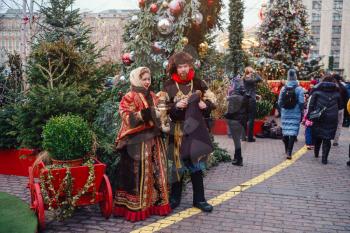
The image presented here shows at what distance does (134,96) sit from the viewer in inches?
184

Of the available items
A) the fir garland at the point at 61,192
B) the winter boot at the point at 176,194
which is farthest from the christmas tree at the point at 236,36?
the fir garland at the point at 61,192

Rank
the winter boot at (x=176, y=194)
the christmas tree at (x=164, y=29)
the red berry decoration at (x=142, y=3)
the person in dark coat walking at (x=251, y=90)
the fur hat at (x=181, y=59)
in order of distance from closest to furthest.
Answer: the fur hat at (x=181, y=59) < the winter boot at (x=176, y=194) < the christmas tree at (x=164, y=29) < the red berry decoration at (x=142, y=3) < the person in dark coat walking at (x=251, y=90)

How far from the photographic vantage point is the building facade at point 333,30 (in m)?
70.3

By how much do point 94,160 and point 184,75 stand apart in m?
1.55

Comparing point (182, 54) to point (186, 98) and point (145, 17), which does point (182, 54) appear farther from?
point (145, 17)

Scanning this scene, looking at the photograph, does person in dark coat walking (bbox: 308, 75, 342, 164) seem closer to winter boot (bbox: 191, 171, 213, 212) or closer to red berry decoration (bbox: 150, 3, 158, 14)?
winter boot (bbox: 191, 171, 213, 212)

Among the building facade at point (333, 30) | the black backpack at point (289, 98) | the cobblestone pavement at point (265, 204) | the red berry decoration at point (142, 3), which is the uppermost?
the building facade at point (333, 30)

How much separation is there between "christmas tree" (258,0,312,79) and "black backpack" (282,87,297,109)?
13.1 metres

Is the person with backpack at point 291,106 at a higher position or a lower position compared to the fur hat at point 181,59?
lower

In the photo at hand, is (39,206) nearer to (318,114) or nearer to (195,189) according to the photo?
(195,189)

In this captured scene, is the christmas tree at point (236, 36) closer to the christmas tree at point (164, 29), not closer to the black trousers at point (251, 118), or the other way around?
the black trousers at point (251, 118)

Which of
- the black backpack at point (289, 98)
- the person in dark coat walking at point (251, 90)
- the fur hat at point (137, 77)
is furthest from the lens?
the person in dark coat walking at point (251, 90)

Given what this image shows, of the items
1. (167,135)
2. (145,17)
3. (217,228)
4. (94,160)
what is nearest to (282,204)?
(217,228)

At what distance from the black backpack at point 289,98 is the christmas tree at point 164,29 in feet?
8.73
